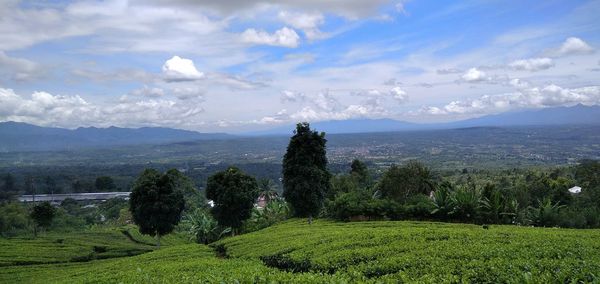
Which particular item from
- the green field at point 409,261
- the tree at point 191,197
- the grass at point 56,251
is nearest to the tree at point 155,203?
the grass at point 56,251

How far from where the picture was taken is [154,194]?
3562 cm

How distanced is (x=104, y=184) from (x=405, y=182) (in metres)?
105

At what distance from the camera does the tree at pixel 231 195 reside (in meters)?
36.6

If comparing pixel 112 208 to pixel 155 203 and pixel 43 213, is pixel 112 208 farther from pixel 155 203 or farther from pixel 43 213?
pixel 155 203

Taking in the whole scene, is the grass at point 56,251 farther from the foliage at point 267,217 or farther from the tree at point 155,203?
the foliage at point 267,217

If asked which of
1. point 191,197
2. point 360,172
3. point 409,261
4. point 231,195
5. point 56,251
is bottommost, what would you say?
point 191,197

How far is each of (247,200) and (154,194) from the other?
25.0 feet

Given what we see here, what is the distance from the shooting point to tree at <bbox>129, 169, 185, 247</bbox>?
35.7 m

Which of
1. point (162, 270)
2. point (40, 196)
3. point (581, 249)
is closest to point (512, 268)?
point (581, 249)

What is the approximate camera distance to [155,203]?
3538cm

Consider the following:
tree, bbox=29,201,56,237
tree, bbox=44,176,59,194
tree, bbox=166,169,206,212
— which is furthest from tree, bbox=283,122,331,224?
tree, bbox=44,176,59,194

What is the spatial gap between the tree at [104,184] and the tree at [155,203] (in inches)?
3838


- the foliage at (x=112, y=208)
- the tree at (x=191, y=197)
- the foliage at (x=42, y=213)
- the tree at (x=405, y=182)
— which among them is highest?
the tree at (x=405, y=182)

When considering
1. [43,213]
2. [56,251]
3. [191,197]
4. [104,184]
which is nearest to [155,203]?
[56,251]
